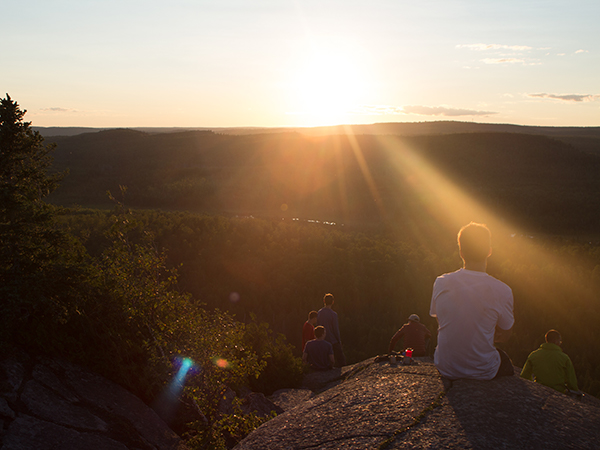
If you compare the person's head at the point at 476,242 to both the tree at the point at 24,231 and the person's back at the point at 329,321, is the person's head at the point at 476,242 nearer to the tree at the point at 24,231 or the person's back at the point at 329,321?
the tree at the point at 24,231

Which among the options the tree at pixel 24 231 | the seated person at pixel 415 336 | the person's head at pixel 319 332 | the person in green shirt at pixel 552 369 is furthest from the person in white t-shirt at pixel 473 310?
the person's head at pixel 319 332

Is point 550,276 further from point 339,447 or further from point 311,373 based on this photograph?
point 339,447

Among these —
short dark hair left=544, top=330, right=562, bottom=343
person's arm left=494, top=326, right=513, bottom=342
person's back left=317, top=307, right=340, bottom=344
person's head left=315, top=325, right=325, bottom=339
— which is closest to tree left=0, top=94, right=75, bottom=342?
person's arm left=494, top=326, right=513, bottom=342

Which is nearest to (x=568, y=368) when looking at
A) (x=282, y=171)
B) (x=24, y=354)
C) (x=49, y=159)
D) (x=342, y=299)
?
(x=24, y=354)

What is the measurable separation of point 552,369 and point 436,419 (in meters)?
2.80

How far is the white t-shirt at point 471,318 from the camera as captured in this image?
4422 millimetres

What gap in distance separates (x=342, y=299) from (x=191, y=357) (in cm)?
1005

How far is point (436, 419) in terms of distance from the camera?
418 cm

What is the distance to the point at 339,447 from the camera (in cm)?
398

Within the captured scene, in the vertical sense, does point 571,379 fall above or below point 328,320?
above

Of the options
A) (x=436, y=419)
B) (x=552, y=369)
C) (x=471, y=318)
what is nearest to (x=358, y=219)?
(x=552, y=369)

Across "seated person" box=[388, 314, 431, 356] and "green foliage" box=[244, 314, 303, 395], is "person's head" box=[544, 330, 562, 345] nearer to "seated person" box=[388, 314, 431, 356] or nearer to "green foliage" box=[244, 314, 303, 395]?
"seated person" box=[388, 314, 431, 356]

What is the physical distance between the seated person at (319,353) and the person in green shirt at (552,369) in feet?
13.1

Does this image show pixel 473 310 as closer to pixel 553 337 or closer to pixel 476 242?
pixel 476 242
